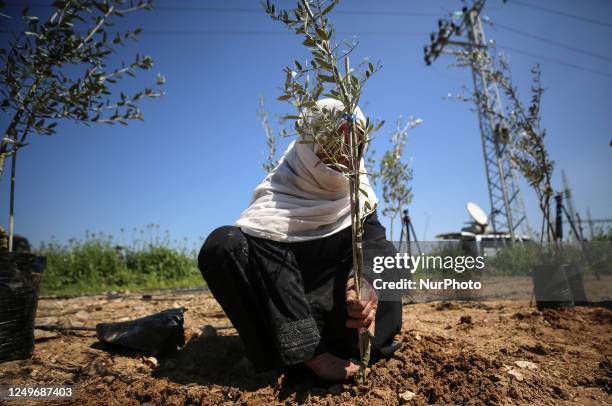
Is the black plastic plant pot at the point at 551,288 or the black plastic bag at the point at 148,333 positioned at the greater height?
the black plastic plant pot at the point at 551,288

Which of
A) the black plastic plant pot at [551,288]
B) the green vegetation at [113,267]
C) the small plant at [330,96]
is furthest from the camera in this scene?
the green vegetation at [113,267]

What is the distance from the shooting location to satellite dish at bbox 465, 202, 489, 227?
1341 centimetres

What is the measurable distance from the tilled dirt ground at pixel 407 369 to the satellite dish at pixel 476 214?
11225mm

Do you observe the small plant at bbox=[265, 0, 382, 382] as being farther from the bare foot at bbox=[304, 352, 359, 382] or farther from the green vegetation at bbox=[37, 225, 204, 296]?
the green vegetation at bbox=[37, 225, 204, 296]

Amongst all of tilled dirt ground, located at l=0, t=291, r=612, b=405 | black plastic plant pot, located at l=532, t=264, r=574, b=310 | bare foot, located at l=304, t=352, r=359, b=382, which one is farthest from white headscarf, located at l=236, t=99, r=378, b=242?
black plastic plant pot, located at l=532, t=264, r=574, b=310

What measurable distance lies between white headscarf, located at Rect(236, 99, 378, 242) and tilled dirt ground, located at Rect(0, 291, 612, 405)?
780 millimetres

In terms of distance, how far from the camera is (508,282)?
4781 mm

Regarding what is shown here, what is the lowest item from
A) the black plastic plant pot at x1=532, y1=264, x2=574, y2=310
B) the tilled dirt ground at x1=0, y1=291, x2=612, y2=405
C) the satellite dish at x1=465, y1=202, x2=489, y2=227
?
the tilled dirt ground at x1=0, y1=291, x2=612, y2=405

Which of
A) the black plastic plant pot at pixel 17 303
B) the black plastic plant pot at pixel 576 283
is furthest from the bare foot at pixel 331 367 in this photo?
the black plastic plant pot at pixel 576 283

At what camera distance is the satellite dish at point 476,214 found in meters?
13.4

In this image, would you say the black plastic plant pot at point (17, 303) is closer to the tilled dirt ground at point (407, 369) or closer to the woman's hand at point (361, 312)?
the tilled dirt ground at point (407, 369)

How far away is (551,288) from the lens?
309 cm

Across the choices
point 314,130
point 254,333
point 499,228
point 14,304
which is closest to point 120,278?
point 14,304

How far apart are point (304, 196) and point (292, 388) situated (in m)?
1.09
